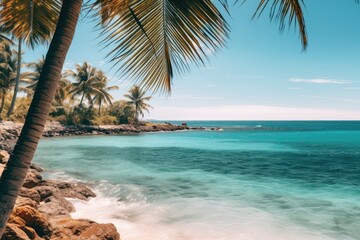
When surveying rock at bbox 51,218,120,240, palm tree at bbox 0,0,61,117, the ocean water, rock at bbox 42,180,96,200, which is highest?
palm tree at bbox 0,0,61,117

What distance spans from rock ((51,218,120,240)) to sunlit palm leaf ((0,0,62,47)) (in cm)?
390

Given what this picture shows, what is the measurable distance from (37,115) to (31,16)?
2.66 m

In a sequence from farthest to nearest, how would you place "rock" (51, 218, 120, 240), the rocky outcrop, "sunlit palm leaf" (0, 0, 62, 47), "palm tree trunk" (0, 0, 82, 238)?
1. "rock" (51, 218, 120, 240)
2. the rocky outcrop
3. "sunlit palm leaf" (0, 0, 62, 47)
4. "palm tree trunk" (0, 0, 82, 238)

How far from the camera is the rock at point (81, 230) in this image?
6008 millimetres

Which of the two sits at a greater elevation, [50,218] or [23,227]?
[23,227]

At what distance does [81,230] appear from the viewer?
20.6ft

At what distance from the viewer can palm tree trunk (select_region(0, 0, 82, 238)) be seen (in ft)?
7.06

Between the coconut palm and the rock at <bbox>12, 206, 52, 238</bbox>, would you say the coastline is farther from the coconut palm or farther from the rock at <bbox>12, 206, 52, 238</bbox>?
the coconut palm

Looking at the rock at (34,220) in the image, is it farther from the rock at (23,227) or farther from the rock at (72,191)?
the rock at (72,191)

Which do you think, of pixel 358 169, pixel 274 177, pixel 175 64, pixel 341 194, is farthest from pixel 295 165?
pixel 175 64

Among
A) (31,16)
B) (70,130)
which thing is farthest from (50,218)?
(70,130)

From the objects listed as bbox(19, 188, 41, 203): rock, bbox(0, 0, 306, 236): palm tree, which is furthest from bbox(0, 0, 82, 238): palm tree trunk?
bbox(19, 188, 41, 203): rock

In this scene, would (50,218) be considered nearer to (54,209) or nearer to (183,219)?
(54,209)

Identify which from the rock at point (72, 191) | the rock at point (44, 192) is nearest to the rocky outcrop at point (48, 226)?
the rock at point (44, 192)
